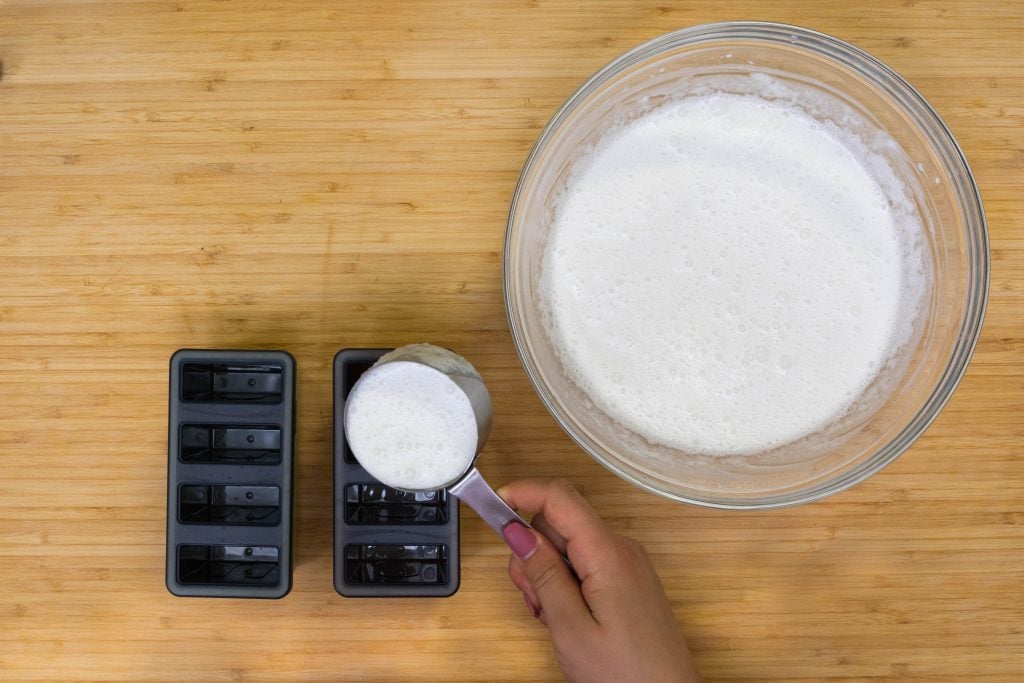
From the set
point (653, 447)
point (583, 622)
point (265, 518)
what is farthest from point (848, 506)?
point (265, 518)

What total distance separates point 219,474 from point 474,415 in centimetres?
41

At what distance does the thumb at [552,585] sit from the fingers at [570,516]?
4 cm

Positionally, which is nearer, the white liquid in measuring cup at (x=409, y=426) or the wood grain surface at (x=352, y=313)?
the white liquid in measuring cup at (x=409, y=426)

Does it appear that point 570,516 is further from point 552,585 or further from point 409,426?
point 409,426

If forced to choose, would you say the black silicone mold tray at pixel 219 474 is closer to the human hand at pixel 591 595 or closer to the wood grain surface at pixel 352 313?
the wood grain surface at pixel 352 313

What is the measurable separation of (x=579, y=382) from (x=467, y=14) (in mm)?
624

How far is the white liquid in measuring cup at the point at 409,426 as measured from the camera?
0.95 m

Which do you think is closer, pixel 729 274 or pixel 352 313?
pixel 729 274

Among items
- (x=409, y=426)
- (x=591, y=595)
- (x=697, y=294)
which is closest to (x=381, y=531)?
(x=409, y=426)

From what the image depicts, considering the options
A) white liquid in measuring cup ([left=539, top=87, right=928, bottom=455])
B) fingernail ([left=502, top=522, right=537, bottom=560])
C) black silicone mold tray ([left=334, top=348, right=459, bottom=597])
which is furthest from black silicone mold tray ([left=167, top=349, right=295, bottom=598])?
white liquid in measuring cup ([left=539, top=87, right=928, bottom=455])

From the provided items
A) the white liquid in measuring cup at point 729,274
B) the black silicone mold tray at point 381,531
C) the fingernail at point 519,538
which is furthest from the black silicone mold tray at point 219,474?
the white liquid in measuring cup at point 729,274

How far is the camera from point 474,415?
0.97 m

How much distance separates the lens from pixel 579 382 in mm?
1067

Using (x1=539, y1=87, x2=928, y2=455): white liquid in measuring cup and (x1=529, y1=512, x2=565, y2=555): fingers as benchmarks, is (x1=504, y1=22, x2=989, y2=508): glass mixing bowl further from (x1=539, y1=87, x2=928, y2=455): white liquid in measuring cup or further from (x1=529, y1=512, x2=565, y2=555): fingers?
(x1=529, y1=512, x2=565, y2=555): fingers
